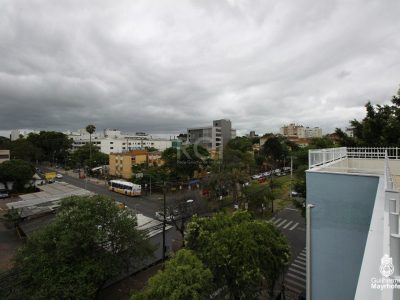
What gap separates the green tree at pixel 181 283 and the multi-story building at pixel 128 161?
1272 inches

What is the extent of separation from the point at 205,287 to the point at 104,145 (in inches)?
2854

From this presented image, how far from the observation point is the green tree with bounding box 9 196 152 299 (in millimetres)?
9164

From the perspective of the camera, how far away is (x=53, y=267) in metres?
9.72

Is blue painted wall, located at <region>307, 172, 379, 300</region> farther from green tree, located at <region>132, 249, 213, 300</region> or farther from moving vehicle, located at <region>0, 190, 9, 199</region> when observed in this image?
moving vehicle, located at <region>0, 190, 9, 199</region>

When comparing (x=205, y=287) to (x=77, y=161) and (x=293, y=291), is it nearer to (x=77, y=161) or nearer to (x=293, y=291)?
(x=293, y=291)

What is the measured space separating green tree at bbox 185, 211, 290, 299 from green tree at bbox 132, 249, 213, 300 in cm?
125

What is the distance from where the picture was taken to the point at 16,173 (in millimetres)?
32094

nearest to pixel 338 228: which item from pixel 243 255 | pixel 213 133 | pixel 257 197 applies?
pixel 243 255

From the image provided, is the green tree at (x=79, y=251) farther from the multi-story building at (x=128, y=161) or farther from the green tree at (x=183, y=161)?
the multi-story building at (x=128, y=161)

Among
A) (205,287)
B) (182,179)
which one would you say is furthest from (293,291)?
(182,179)

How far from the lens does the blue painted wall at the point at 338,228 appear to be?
19.4ft

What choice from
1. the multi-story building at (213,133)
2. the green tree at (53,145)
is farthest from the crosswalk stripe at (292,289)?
the green tree at (53,145)

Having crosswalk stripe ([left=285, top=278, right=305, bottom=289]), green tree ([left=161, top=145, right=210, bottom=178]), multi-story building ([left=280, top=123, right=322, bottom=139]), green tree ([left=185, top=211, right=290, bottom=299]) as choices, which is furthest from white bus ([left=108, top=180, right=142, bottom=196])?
multi-story building ([left=280, top=123, right=322, bottom=139])

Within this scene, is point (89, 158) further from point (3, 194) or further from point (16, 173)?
point (3, 194)
